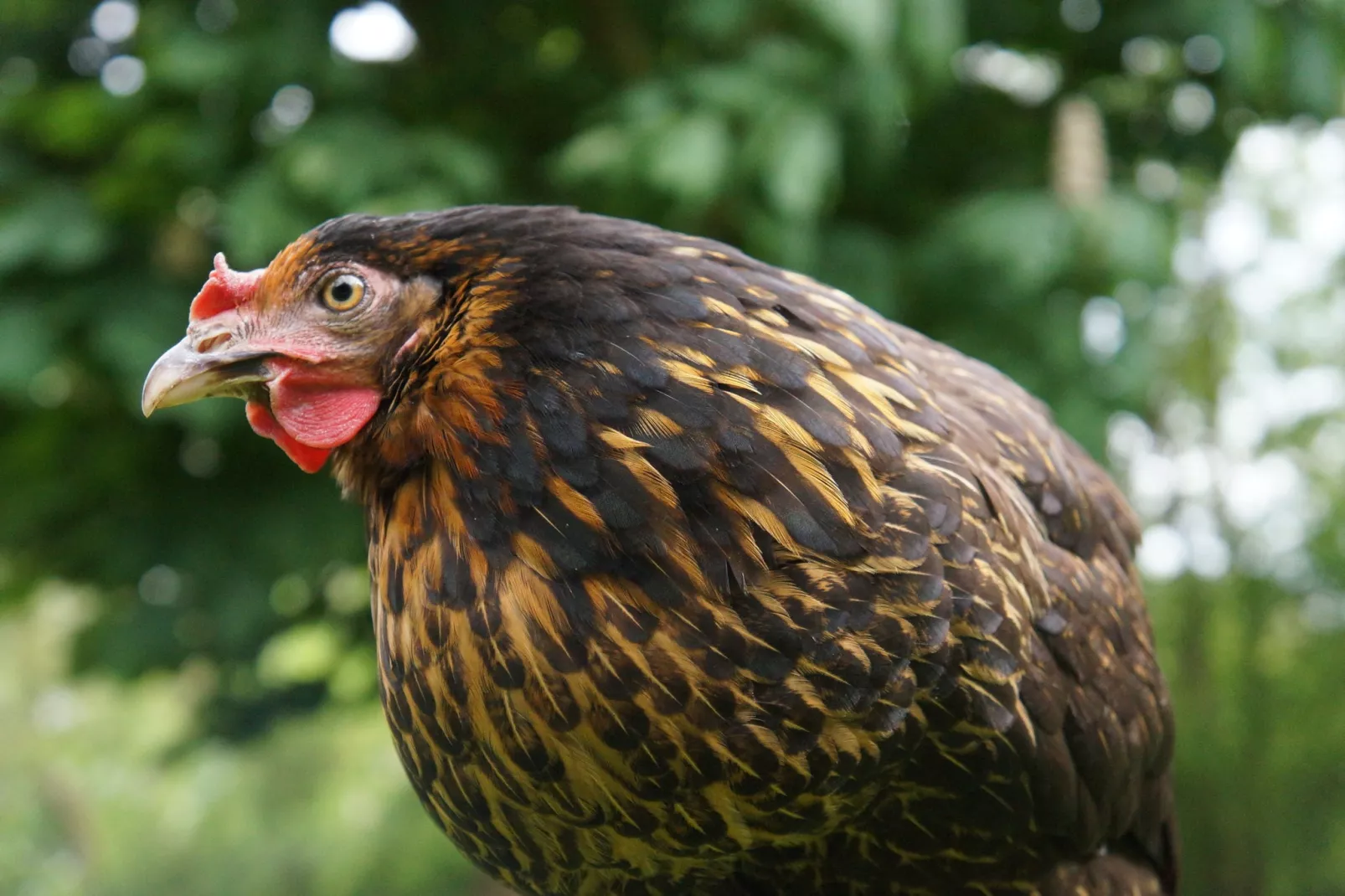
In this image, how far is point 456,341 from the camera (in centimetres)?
166

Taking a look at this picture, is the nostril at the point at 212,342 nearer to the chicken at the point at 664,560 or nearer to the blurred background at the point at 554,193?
the chicken at the point at 664,560

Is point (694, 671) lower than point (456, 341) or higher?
lower

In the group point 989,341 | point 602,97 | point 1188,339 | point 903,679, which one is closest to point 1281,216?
point 1188,339

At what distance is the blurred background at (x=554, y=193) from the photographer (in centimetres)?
337

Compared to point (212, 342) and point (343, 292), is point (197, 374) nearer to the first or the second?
point (212, 342)

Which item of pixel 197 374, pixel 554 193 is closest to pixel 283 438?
pixel 197 374

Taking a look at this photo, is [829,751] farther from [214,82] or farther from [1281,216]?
[1281,216]

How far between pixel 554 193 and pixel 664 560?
8.65 ft

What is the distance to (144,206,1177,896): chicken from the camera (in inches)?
59.4

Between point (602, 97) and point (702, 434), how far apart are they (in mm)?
2763

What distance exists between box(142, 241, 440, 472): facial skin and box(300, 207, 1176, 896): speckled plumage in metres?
0.03

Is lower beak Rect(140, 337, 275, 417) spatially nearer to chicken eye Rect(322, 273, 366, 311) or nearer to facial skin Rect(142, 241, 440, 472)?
facial skin Rect(142, 241, 440, 472)

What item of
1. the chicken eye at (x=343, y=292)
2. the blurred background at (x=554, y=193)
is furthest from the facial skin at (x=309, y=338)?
the blurred background at (x=554, y=193)

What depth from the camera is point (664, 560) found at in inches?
59.6
